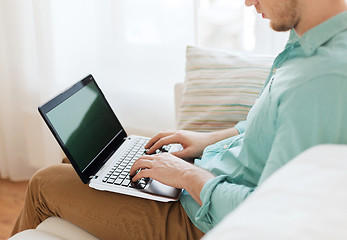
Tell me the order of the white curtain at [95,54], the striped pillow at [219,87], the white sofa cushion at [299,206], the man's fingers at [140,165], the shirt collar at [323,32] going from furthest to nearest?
the white curtain at [95,54]
the striped pillow at [219,87]
the man's fingers at [140,165]
the shirt collar at [323,32]
the white sofa cushion at [299,206]

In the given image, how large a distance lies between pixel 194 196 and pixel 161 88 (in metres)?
1.14

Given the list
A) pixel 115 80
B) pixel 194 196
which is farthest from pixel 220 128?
pixel 115 80

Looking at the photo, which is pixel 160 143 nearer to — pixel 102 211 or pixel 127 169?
pixel 127 169

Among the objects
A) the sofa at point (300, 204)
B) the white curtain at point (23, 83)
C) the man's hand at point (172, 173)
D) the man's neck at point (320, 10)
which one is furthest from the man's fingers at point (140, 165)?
the white curtain at point (23, 83)

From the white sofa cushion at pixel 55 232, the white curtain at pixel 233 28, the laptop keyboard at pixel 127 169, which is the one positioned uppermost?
the white curtain at pixel 233 28

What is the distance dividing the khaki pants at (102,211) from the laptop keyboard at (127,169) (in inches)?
1.3

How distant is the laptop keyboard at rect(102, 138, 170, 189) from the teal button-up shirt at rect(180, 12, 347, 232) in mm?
128

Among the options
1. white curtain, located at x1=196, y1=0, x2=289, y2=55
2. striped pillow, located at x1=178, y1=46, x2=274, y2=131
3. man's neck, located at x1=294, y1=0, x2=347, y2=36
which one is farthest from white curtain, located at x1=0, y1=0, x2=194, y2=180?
man's neck, located at x1=294, y1=0, x2=347, y2=36

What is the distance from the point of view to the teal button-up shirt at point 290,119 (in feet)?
2.73

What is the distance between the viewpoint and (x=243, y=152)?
107cm

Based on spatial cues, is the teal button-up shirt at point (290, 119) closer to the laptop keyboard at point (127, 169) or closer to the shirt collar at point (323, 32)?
the shirt collar at point (323, 32)

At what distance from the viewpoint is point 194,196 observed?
107cm

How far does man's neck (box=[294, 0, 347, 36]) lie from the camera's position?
0.95 m

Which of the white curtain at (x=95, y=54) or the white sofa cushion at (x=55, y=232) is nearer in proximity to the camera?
the white sofa cushion at (x=55, y=232)
